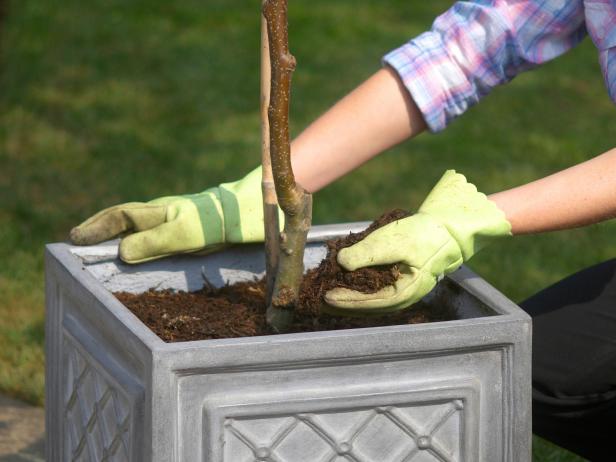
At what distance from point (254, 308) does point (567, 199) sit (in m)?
0.51

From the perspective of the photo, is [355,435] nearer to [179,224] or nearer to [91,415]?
[91,415]

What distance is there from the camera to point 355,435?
1.61 m

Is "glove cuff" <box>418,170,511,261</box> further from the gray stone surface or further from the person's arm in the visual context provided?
the gray stone surface

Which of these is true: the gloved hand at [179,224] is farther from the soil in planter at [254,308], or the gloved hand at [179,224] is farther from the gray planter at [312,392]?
the gray planter at [312,392]

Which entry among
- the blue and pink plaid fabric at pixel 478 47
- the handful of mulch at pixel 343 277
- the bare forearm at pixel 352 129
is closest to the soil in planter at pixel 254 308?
the handful of mulch at pixel 343 277

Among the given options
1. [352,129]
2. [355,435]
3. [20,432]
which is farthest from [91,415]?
[20,432]

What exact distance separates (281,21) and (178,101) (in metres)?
3.44

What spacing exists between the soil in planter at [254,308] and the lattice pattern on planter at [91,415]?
0.11 metres

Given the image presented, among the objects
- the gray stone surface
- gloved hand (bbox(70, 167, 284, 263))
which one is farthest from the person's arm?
the gray stone surface

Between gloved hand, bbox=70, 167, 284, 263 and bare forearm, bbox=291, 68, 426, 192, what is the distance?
4.3 inches

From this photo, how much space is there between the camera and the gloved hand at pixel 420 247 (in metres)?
1.66

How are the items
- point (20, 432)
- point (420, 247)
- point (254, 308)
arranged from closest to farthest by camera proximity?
point (420, 247)
point (254, 308)
point (20, 432)

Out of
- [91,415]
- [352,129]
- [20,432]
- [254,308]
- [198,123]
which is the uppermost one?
[198,123]

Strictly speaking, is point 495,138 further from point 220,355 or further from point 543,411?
point 220,355
